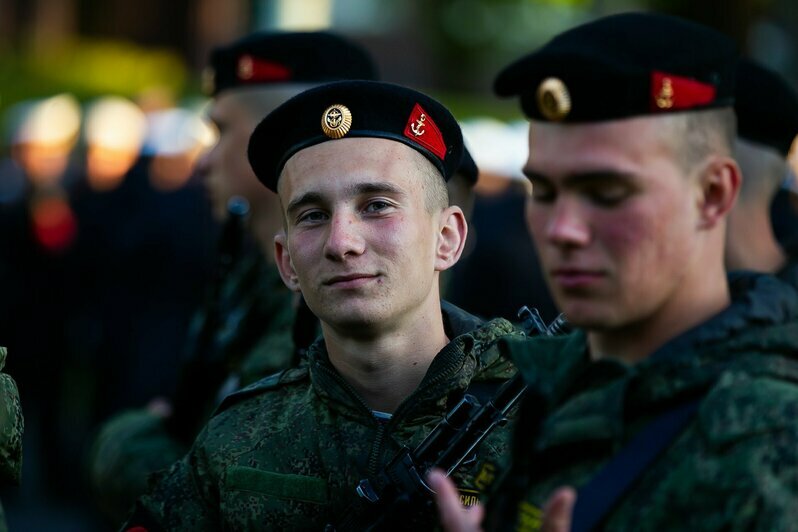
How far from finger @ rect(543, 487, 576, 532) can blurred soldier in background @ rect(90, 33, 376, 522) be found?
274 centimetres

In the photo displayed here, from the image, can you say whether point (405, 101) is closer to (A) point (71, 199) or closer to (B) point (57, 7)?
(A) point (71, 199)

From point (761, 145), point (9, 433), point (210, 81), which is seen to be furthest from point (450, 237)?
point (210, 81)

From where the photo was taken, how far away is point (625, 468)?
2775mm

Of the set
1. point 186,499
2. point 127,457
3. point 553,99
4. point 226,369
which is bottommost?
point 127,457

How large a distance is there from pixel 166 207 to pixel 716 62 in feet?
26.9

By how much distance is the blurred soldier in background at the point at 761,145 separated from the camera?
5.02m

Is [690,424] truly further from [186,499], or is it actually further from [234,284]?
[234,284]

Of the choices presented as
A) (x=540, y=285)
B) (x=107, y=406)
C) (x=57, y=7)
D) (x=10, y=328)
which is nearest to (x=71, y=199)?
(x=10, y=328)

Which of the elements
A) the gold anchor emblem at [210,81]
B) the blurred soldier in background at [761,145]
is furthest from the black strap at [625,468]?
the gold anchor emblem at [210,81]

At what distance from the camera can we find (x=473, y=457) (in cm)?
375

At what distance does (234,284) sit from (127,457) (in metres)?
0.95

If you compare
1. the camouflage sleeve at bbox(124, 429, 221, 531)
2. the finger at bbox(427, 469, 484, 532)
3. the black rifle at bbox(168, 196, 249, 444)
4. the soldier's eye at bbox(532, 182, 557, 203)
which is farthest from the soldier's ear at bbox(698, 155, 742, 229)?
the black rifle at bbox(168, 196, 249, 444)

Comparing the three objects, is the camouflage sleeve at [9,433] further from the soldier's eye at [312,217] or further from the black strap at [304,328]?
the black strap at [304,328]

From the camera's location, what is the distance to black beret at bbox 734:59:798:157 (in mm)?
5121
